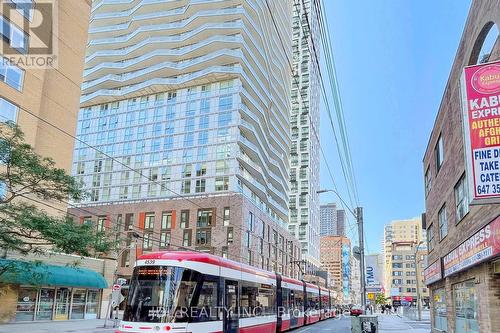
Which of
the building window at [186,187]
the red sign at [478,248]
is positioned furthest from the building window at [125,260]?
the red sign at [478,248]

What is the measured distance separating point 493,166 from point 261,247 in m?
67.9

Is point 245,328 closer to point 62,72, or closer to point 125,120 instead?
point 62,72

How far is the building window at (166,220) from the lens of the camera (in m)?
71.9

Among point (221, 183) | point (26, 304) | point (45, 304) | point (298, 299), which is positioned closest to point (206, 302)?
point (298, 299)

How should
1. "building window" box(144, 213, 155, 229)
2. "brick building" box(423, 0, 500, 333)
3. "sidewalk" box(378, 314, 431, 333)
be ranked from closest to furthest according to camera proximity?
"brick building" box(423, 0, 500, 333)
"sidewalk" box(378, 314, 431, 333)
"building window" box(144, 213, 155, 229)

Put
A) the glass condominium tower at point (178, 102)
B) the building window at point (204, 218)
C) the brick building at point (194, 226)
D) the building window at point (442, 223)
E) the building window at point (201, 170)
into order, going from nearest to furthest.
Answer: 1. the building window at point (442, 223)
2. the brick building at point (194, 226)
3. the building window at point (204, 218)
4. the building window at point (201, 170)
5. the glass condominium tower at point (178, 102)

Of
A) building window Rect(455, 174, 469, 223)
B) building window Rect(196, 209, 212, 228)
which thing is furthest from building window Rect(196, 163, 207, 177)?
building window Rect(455, 174, 469, 223)

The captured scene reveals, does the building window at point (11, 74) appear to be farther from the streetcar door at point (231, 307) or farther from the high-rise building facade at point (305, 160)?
the high-rise building facade at point (305, 160)

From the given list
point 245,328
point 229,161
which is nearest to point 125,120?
point 229,161

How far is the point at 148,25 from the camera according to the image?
270ft

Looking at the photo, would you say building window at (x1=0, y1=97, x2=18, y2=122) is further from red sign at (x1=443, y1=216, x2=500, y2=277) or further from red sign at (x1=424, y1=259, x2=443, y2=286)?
red sign at (x1=443, y1=216, x2=500, y2=277)

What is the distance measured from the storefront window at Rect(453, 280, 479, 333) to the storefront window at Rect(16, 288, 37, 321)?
966 inches

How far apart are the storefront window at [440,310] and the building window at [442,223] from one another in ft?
9.54

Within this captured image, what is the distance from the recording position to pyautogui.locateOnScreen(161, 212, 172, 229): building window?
71.9m
